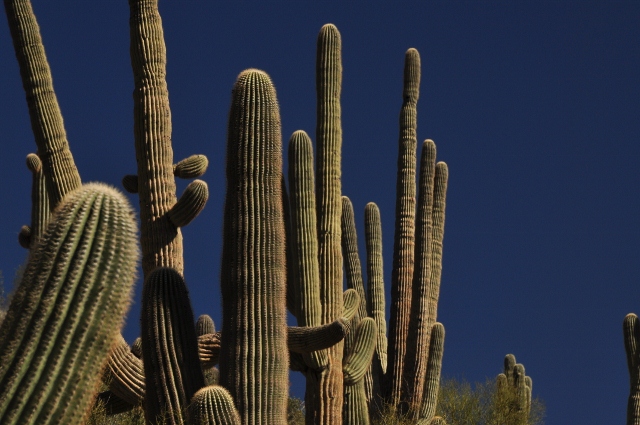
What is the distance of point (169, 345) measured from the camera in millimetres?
9367

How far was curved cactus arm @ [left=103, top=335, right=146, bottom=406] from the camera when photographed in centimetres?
1056

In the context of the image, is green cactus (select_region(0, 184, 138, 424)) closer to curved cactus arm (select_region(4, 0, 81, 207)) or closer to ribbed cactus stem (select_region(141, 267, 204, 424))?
ribbed cactus stem (select_region(141, 267, 204, 424))

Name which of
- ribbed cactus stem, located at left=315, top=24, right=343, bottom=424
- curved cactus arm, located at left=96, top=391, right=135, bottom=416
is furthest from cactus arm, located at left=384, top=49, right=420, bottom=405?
curved cactus arm, located at left=96, top=391, right=135, bottom=416

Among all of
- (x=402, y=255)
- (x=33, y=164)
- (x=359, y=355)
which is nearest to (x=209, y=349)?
(x=359, y=355)

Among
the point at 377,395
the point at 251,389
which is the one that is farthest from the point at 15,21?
the point at 377,395

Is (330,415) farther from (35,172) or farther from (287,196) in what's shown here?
(35,172)

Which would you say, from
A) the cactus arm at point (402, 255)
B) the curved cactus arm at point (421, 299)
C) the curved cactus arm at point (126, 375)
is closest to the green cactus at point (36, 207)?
the curved cactus arm at point (126, 375)

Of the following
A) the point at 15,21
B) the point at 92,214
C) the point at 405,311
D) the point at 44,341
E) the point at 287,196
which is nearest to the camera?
the point at 44,341

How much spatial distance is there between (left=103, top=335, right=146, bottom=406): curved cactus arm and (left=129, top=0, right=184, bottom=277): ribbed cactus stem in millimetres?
1052

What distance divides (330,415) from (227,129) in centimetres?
441

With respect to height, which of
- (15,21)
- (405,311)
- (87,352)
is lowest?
(87,352)

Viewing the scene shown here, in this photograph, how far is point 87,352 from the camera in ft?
15.3

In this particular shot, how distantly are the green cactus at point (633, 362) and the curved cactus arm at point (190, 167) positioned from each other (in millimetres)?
11520

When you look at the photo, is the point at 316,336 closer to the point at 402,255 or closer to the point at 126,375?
the point at 126,375
